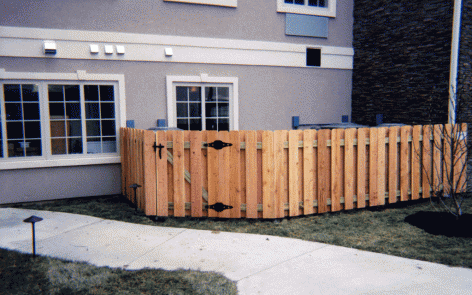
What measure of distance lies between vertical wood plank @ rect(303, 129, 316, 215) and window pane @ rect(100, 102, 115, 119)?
13.9 ft

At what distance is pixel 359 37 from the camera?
970 cm

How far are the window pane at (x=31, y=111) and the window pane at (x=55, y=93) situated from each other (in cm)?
32

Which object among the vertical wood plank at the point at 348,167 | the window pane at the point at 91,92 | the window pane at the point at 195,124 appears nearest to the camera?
→ the vertical wood plank at the point at 348,167

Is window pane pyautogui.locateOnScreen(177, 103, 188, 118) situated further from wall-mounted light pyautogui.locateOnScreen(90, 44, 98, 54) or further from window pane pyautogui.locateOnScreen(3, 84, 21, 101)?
window pane pyautogui.locateOnScreen(3, 84, 21, 101)

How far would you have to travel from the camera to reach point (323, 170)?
6.21 meters

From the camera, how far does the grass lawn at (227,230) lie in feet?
12.1

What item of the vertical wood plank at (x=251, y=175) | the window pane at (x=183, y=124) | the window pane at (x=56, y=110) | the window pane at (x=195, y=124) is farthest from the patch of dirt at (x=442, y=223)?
the window pane at (x=56, y=110)

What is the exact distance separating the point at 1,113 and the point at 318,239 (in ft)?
20.7

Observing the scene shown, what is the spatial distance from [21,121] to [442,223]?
25.3 ft

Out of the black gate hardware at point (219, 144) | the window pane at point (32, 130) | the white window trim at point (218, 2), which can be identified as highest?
the white window trim at point (218, 2)

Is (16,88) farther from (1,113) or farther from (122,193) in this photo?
(122,193)

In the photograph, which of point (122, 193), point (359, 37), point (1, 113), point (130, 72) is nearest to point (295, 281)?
point (122, 193)

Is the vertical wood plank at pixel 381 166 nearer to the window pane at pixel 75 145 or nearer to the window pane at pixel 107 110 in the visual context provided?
the window pane at pixel 107 110

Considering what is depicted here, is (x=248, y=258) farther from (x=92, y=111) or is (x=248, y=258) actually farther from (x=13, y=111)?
(x=13, y=111)
